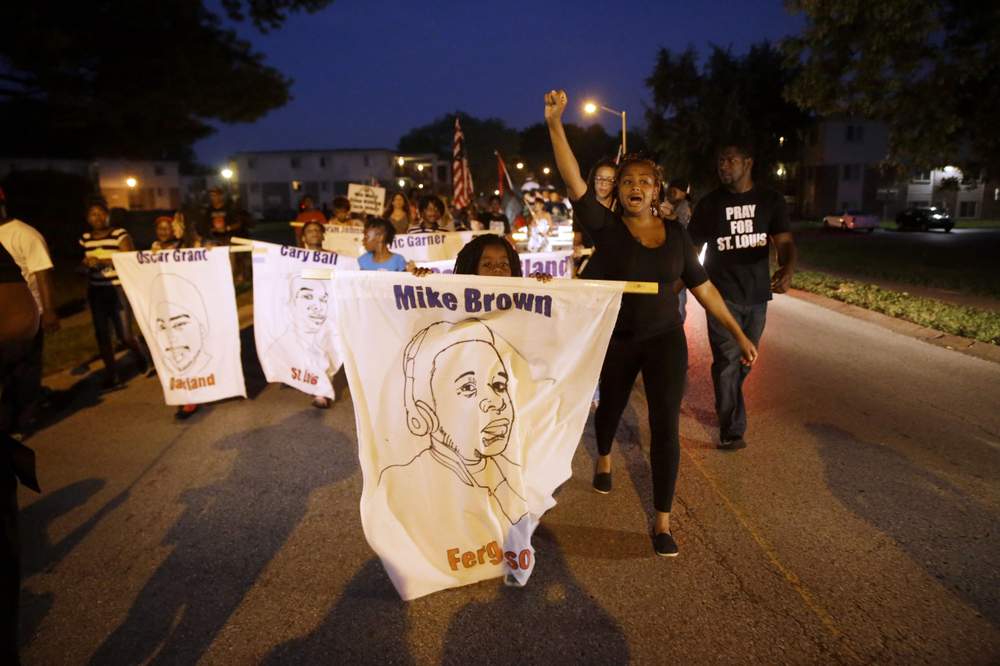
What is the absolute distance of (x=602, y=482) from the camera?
436 centimetres

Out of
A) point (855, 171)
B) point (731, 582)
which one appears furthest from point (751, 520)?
point (855, 171)

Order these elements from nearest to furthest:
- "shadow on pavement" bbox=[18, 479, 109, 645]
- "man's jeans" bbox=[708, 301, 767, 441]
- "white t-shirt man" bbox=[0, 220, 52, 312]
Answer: "shadow on pavement" bbox=[18, 479, 109, 645], "man's jeans" bbox=[708, 301, 767, 441], "white t-shirt man" bbox=[0, 220, 52, 312]

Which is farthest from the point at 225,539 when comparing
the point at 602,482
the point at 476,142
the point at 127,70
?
the point at 476,142

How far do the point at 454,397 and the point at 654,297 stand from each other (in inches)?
46.8

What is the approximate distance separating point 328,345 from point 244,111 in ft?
44.6

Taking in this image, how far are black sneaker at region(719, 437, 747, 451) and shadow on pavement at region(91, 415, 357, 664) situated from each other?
262cm

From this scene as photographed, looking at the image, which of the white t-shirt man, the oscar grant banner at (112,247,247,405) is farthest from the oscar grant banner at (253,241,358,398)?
the white t-shirt man

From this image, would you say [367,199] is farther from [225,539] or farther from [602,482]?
[225,539]

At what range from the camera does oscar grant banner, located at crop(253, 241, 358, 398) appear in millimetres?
6246

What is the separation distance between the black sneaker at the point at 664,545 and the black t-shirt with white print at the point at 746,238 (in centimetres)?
198

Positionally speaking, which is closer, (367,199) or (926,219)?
(367,199)

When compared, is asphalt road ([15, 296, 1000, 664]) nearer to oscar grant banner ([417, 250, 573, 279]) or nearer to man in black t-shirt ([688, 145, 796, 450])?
man in black t-shirt ([688, 145, 796, 450])

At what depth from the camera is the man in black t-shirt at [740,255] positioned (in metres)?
4.87

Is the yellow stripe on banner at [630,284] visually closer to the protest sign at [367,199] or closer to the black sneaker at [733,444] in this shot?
the black sneaker at [733,444]
